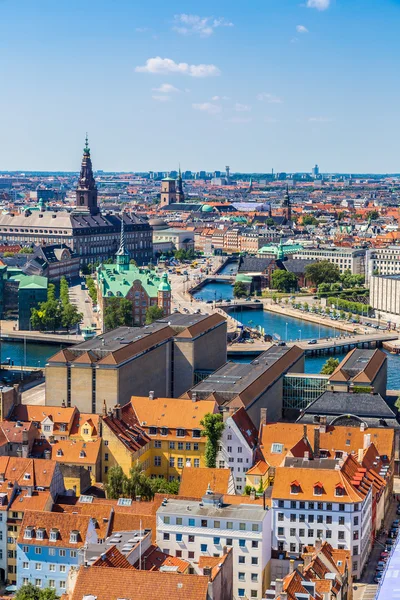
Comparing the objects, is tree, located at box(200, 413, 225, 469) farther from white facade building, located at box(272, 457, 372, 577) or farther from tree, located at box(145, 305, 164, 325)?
tree, located at box(145, 305, 164, 325)

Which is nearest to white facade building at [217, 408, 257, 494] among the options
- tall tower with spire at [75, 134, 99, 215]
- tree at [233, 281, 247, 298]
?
tree at [233, 281, 247, 298]

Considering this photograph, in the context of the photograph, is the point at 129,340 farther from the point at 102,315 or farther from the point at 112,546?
the point at 102,315

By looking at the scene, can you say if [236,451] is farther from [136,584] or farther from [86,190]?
[86,190]

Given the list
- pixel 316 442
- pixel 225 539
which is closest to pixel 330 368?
pixel 316 442

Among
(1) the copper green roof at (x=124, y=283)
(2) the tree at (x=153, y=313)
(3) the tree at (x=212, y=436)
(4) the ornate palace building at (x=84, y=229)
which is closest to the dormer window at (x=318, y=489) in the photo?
(3) the tree at (x=212, y=436)

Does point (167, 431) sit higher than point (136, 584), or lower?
lower

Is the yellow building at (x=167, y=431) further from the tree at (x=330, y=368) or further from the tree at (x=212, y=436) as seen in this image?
the tree at (x=330, y=368)
